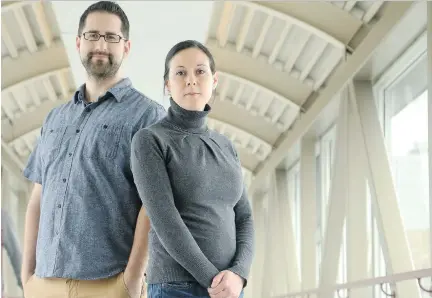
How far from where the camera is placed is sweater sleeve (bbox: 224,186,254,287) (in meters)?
2.20

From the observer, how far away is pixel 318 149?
39.8ft

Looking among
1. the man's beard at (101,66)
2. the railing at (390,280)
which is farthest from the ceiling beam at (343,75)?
the man's beard at (101,66)

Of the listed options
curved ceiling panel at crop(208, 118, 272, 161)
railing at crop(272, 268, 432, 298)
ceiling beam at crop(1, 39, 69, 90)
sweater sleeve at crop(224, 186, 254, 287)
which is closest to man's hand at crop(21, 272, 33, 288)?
sweater sleeve at crop(224, 186, 254, 287)

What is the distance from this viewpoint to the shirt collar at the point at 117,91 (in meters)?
2.70

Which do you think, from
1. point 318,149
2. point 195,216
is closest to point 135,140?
Answer: point 195,216

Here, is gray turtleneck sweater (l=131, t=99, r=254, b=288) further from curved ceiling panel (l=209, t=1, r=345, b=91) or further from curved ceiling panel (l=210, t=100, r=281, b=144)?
curved ceiling panel (l=210, t=100, r=281, b=144)

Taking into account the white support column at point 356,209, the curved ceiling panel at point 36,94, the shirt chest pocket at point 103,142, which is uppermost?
the shirt chest pocket at point 103,142

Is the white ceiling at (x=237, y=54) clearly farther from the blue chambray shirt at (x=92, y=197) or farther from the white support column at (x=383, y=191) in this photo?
the blue chambray shirt at (x=92, y=197)

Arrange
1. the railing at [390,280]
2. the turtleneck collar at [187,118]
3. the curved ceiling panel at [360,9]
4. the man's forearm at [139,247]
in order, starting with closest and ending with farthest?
the turtleneck collar at [187,118] → the man's forearm at [139,247] → the railing at [390,280] → the curved ceiling panel at [360,9]

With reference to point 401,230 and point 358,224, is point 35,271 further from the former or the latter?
point 358,224

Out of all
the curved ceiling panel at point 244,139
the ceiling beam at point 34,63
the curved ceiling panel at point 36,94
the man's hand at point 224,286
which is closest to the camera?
the man's hand at point 224,286

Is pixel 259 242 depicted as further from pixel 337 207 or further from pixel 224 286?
pixel 224 286

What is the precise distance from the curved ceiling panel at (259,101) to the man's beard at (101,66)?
8205 mm

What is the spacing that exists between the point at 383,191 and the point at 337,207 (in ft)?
5.78
